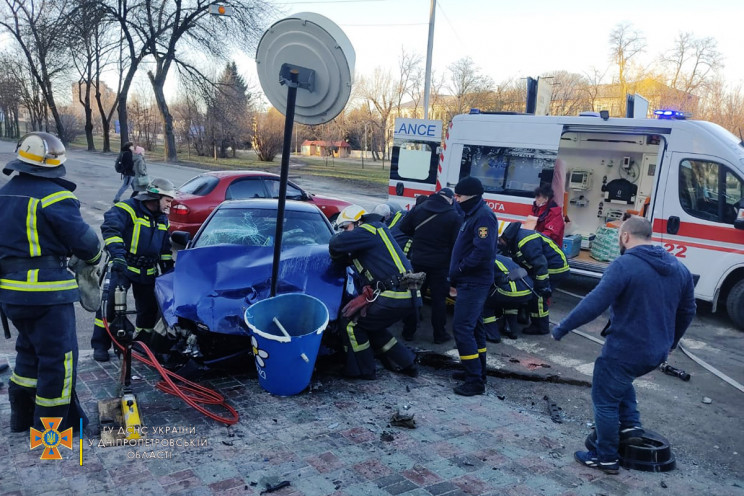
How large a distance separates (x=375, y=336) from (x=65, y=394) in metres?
2.52

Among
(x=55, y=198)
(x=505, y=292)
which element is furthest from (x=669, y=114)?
(x=55, y=198)

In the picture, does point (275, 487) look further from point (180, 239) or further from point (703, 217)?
point (703, 217)

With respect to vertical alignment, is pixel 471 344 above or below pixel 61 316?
below

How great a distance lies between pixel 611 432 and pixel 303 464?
204 cm

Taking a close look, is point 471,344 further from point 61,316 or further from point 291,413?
point 61,316

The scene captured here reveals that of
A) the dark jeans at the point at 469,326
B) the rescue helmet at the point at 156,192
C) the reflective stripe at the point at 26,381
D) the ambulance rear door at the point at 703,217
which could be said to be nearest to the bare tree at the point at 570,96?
the ambulance rear door at the point at 703,217

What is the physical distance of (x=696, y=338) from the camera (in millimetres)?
6887

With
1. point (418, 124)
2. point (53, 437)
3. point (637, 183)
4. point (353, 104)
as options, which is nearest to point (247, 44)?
point (353, 104)

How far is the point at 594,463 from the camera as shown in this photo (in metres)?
3.65

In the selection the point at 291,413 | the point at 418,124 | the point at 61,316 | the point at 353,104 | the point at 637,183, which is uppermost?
the point at 353,104

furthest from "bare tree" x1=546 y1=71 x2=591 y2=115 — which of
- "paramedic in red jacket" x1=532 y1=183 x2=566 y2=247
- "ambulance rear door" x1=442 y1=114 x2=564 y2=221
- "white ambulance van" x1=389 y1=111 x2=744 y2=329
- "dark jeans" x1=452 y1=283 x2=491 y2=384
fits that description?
"dark jeans" x1=452 y1=283 x2=491 y2=384

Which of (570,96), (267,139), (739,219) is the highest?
(570,96)

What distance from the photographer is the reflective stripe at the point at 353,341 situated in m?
4.73

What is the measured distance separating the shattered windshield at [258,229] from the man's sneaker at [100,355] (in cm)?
132
